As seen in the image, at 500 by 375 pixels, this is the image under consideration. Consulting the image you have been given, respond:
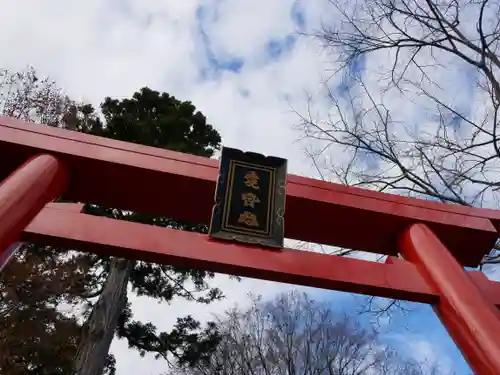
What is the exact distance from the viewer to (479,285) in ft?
9.60

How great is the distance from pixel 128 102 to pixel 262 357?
19.4 ft

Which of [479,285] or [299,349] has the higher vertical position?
[299,349]

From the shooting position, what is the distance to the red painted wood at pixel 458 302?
2.25 metres

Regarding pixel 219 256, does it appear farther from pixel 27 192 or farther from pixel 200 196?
pixel 27 192

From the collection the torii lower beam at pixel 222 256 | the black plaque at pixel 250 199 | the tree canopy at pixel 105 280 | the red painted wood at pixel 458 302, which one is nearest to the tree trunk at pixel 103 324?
the tree canopy at pixel 105 280

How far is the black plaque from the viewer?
9.50ft

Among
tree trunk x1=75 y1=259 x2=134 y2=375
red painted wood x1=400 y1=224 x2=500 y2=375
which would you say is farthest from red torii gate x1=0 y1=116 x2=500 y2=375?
tree trunk x1=75 y1=259 x2=134 y2=375

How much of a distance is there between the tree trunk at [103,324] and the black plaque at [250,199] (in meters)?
4.46

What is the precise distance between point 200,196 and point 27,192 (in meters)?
1.11

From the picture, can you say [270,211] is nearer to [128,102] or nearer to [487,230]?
[487,230]

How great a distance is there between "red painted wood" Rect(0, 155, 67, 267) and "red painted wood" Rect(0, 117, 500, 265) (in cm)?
15

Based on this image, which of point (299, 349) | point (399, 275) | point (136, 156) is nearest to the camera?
point (399, 275)

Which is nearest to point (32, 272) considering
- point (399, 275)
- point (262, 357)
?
point (262, 357)

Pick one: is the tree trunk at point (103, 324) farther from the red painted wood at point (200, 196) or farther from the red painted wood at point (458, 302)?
the red painted wood at point (458, 302)
